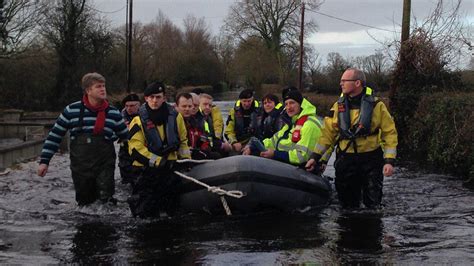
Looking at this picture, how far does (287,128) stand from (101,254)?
11.0ft

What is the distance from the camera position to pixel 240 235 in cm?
680

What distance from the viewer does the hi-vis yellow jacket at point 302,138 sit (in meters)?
7.81

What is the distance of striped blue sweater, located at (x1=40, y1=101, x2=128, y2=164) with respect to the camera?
7129 mm

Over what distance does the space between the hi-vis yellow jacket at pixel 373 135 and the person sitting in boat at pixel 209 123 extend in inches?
84.0

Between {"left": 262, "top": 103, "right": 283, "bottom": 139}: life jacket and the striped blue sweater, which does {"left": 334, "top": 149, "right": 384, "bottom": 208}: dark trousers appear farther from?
the striped blue sweater

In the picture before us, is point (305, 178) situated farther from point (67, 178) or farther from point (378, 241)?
point (67, 178)

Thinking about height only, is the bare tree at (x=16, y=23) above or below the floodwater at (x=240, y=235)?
above

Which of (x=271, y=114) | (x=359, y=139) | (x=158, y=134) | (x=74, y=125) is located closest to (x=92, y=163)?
(x=74, y=125)

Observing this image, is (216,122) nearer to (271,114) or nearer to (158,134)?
(271,114)

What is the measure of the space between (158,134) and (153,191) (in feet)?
2.43

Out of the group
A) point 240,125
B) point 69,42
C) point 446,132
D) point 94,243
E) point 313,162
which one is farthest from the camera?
point 69,42

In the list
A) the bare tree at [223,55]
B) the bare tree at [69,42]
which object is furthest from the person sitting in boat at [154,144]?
the bare tree at [223,55]

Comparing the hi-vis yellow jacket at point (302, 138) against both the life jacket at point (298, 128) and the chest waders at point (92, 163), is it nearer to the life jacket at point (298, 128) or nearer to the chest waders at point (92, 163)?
the life jacket at point (298, 128)

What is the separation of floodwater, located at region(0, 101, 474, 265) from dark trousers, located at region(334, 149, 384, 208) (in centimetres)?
23
